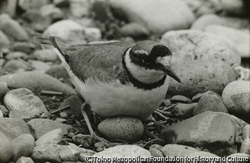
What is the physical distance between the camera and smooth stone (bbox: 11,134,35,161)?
5.15m

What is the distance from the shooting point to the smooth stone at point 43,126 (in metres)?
6.01

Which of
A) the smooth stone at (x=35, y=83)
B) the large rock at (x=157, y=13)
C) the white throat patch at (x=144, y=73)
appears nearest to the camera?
the white throat patch at (x=144, y=73)

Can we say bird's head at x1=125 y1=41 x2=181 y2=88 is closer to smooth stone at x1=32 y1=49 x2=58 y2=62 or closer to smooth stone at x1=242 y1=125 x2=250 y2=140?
smooth stone at x1=242 y1=125 x2=250 y2=140

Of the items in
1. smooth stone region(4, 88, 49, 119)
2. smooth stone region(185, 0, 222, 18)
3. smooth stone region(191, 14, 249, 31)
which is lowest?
smooth stone region(4, 88, 49, 119)

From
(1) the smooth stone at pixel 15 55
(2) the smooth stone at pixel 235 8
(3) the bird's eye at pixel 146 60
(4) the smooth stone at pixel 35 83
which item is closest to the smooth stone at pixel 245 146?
(3) the bird's eye at pixel 146 60

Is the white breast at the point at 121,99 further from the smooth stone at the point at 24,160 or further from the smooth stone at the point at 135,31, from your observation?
the smooth stone at the point at 135,31

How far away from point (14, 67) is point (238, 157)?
4.88 m

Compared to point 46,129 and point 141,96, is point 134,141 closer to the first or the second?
point 141,96

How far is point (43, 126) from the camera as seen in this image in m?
6.10

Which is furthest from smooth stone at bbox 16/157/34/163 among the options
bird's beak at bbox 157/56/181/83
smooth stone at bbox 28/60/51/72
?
smooth stone at bbox 28/60/51/72

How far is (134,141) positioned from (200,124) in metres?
0.93

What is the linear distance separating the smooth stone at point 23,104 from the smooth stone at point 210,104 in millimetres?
2332

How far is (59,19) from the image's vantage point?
10.8m

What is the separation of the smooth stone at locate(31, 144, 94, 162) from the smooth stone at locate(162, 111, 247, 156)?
1.34m
